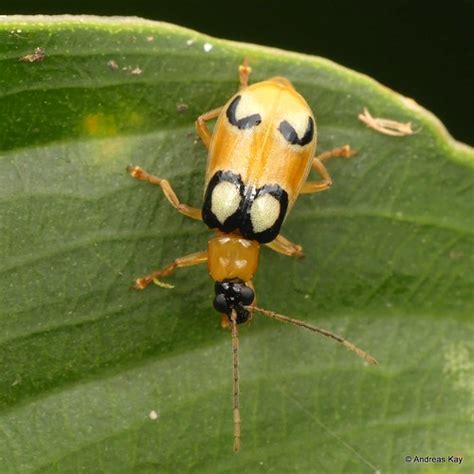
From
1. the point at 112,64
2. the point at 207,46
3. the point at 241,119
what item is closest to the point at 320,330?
the point at 241,119

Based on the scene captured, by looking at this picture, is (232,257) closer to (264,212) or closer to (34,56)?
(264,212)

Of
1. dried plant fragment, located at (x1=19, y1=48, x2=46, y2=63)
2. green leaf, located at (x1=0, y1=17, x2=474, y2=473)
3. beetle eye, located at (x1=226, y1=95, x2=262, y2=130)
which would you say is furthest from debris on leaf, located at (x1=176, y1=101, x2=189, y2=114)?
dried plant fragment, located at (x1=19, y1=48, x2=46, y2=63)

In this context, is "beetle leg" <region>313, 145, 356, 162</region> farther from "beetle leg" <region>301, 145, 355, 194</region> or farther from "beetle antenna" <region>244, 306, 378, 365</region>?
"beetle antenna" <region>244, 306, 378, 365</region>

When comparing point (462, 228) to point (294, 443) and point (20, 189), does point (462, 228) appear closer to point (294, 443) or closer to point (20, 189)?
point (294, 443)

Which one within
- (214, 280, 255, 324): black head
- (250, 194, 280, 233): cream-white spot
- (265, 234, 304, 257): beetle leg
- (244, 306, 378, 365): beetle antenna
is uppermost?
(250, 194, 280, 233): cream-white spot

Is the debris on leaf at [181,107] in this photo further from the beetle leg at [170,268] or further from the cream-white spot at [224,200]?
the beetle leg at [170,268]
